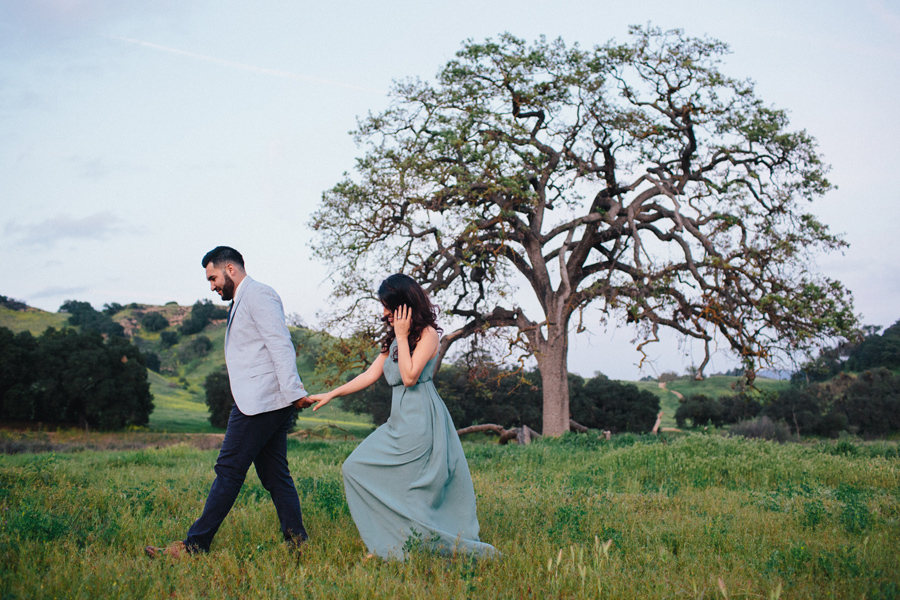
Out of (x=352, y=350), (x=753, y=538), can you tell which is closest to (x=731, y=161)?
(x=352, y=350)

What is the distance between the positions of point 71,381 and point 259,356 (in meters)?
28.5

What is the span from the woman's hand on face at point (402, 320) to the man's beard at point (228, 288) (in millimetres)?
1536

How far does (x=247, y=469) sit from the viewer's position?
4926 millimetres

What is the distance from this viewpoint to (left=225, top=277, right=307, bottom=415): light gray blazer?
16.1 feet

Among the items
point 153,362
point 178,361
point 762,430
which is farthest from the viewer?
point 178,361

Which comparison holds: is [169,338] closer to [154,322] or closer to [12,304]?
[154,322]

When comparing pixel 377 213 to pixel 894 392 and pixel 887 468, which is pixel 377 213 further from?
pixel 894 392

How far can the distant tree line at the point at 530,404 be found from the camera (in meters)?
31.7

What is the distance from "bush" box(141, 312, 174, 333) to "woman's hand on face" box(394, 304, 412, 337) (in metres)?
74.3

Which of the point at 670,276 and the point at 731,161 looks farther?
the point at 731,161

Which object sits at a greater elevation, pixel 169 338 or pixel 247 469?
pixel 169 338

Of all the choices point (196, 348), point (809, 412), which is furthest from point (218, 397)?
point (196, 348)

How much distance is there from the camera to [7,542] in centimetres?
443

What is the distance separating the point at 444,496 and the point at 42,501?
453 centimetres
